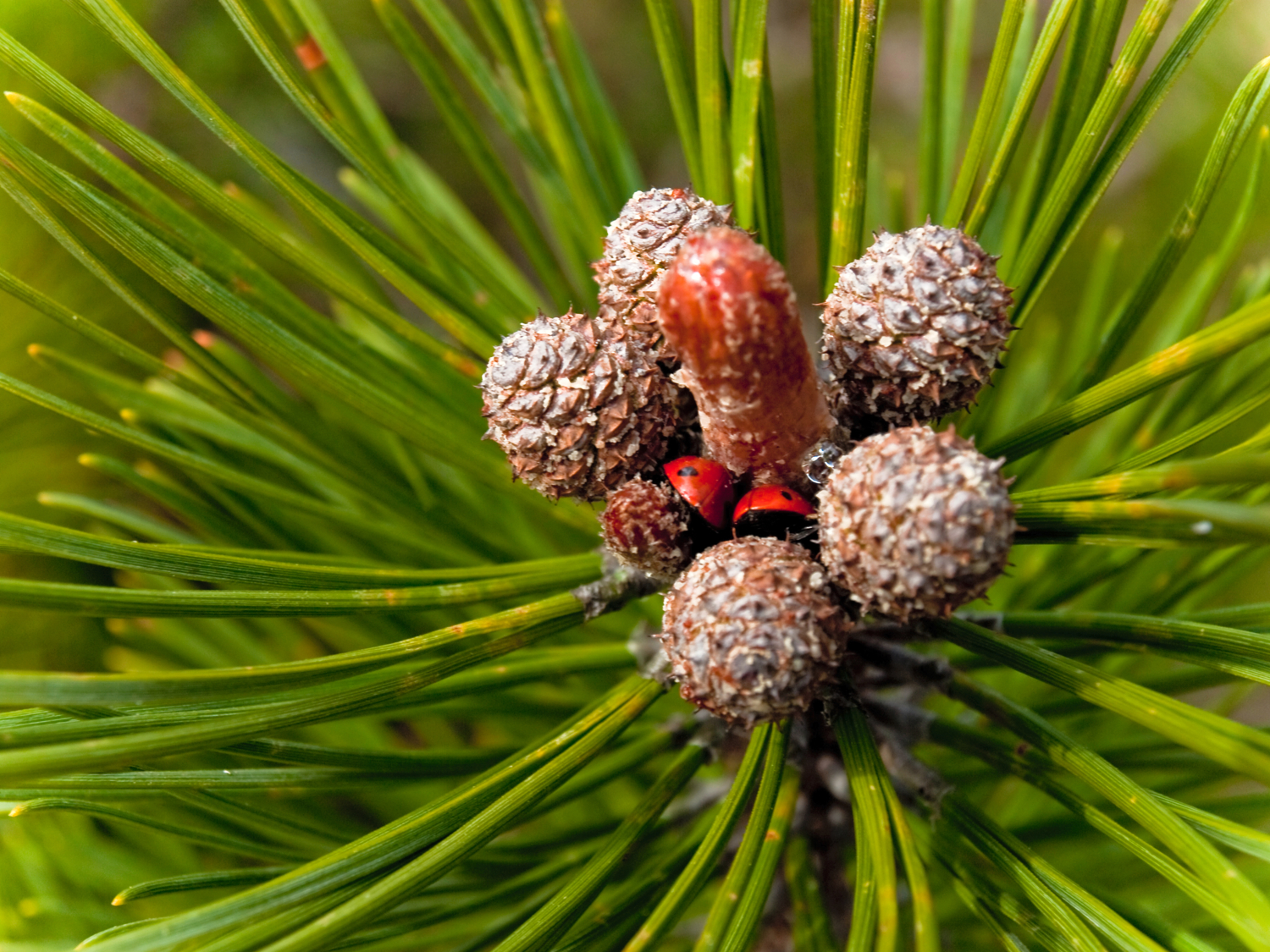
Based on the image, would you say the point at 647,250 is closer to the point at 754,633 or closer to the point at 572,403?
the point at 572,403

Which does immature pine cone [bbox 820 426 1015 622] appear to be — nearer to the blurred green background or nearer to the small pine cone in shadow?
the small pine cone in shadow

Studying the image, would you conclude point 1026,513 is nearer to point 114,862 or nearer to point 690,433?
point 690,433

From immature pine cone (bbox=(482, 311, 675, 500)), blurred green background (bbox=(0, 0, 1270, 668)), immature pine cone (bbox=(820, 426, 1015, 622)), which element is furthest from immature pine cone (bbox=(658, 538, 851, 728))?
Result: blurred green background (bbox=(0, 0, 1270, 668))

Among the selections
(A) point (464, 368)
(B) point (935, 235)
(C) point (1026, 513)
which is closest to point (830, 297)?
(B) point (935, 235)

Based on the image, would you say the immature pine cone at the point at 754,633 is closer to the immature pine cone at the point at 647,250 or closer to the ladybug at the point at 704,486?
the ladybug at the point at 704,486

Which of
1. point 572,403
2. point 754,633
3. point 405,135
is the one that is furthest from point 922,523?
point 405,135

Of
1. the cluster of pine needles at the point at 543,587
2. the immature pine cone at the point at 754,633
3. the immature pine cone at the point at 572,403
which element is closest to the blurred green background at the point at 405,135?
the cluster of pine needles at the point at 543,587
